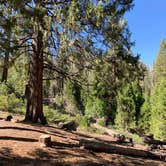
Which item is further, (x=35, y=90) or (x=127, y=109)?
(x=127, y=109)

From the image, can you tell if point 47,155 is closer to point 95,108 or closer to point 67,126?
point 67,126

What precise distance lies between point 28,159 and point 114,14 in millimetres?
7167

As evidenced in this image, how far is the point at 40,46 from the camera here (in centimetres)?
1438

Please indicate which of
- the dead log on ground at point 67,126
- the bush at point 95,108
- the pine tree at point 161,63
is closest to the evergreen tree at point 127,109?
the bush at point 95,108

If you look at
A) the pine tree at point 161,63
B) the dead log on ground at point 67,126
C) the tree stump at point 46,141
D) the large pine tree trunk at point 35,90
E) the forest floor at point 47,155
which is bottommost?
the forest floor at point 47,155

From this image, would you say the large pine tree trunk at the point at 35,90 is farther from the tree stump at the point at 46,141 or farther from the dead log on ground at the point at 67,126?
the tree stump at the point at 46,141

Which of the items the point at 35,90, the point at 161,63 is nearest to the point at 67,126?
the point at 35,90

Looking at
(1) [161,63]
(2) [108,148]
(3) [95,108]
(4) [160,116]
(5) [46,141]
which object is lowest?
(2) [108,148]

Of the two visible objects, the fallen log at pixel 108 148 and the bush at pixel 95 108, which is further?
the bush at pixel 95 108

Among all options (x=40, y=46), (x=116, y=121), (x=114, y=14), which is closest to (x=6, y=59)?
(x=40, y=46)

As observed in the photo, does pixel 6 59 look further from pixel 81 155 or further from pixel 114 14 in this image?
pixel 81 155

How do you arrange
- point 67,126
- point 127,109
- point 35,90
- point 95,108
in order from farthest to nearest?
1. point 95,108
2. point 127,109
3. point 67,126
4. point 35,90

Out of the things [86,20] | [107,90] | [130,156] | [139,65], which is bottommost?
[130,156]

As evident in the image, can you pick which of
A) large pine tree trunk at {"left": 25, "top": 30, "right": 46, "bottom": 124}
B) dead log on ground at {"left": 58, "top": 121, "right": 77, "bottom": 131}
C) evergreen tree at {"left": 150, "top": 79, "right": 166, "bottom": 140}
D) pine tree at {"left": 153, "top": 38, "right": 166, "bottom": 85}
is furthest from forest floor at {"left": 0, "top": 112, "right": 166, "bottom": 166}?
pine tree at {"left": 153, "top": 38, "right": 166, "bottom": 85}
